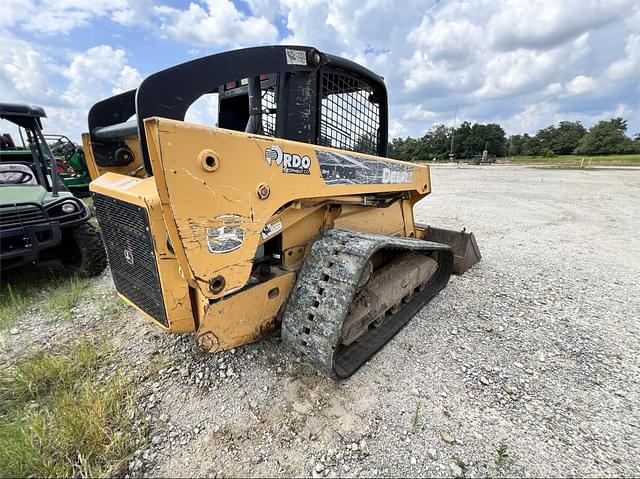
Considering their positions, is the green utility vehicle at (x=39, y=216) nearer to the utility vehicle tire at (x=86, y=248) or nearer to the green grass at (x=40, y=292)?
the utility vehicle tire at (x=86, y=248)

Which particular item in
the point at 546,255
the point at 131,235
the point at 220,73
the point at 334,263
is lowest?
the point at 546,255

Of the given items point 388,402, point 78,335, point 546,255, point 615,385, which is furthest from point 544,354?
point 78,335

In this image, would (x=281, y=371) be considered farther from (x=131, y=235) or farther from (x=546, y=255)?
(x=546, y=255)

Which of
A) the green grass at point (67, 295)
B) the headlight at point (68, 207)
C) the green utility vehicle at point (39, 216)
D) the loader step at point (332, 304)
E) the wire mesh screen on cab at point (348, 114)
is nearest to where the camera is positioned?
the loader step at point (332, 304)

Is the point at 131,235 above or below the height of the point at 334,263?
above

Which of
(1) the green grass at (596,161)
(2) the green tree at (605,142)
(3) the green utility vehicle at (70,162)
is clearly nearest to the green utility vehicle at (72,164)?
(3) the green utility vehicle at (70,162)

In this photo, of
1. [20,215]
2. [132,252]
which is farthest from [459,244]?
[20,215]

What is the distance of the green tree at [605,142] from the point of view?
5225 cm

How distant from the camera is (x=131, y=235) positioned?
6.61 ft

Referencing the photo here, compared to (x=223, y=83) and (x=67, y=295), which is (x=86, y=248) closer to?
(x=67, y=295)

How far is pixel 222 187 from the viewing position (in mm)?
1544

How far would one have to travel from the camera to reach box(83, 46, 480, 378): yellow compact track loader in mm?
1508

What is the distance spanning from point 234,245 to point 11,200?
3.45m

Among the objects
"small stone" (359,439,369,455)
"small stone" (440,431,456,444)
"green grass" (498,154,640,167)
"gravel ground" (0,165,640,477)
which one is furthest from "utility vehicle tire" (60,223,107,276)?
"green grass" (498,154,640,167)
